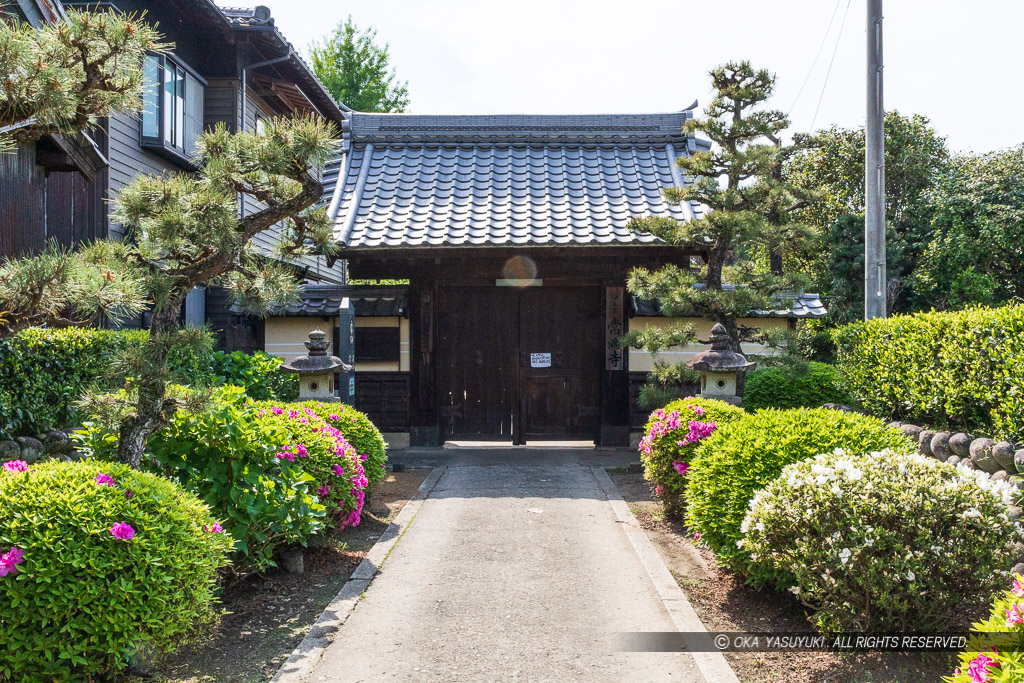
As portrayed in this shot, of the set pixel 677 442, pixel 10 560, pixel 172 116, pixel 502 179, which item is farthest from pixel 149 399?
pixel 172 116

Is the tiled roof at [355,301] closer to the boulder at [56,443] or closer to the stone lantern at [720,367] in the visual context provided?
the stone lantern at [720,367]

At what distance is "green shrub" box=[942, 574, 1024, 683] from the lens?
2.56 metres

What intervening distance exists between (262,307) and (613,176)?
28.2 ft

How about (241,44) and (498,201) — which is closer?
(498,201)

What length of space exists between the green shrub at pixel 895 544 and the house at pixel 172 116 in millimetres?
7401

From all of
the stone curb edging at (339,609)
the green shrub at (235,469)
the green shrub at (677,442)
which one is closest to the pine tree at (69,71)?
the green shrub at (235,469)

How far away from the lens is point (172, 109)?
13.8 m

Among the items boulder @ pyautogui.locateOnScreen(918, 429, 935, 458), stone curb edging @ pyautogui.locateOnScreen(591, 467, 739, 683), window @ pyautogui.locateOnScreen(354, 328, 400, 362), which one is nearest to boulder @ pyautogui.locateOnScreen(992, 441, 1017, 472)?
boulder @ pyautogui.locateOnScreen(918, 429, 935, 458)

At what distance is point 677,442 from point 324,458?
3.50 m

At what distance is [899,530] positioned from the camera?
416cm

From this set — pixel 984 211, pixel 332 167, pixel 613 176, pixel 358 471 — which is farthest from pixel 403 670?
pixel 984 211

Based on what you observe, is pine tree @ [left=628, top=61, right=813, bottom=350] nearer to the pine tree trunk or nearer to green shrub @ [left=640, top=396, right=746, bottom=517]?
green shrub @ [left=640, top=396, right=746, bottom=517]

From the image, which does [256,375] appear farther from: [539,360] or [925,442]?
[925,442]

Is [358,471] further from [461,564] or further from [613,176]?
[613,176]
